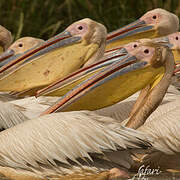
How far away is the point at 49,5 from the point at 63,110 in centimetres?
389

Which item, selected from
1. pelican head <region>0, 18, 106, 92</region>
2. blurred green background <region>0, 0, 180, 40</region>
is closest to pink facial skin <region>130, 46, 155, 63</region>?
pelican head <region>0, 18, 106, 92</region>

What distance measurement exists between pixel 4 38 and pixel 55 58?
0.90 m

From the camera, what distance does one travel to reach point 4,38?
18.8 feet

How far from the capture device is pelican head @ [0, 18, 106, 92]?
4934 mm

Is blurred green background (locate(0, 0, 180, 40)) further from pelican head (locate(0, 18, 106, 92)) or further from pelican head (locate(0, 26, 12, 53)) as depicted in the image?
pelican head (locate(0, 18, 106, 92))

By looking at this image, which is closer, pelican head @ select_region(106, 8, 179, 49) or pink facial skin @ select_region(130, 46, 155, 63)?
pink facial skin @ select_region(130, 46, 155, 63)

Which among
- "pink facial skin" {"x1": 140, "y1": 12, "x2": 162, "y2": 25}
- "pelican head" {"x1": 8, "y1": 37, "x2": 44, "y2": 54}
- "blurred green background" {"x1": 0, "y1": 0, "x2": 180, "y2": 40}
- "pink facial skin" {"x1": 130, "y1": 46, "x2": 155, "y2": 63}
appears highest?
"pink facial skin" {"x1": 130, "y1": 46, "x2": 155, "y2": 63}

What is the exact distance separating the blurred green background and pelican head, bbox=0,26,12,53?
64.6 inches

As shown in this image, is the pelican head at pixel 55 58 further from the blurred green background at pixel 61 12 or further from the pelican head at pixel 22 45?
the blurred green background at pixel 61 12

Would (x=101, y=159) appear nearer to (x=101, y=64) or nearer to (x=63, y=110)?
(x=63, y=110)

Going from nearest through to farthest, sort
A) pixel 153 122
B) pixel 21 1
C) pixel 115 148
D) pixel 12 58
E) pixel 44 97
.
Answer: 1. pixel 115 148
2. pixel 153 122
3. pixel 44 97
4. pixel 12 58
5. pixel 21 1

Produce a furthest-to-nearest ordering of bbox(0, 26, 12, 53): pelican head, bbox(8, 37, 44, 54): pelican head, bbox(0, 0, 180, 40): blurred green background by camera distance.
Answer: bbox(0, 0, 180, 40): blurred green background
bbox(0, 26, 12, 53): pelican head
bbox(8, 37, 44, 54): pelican head

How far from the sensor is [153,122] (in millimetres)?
3938

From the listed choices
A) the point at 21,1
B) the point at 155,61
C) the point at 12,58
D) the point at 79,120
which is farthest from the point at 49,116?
the point at 21,1
